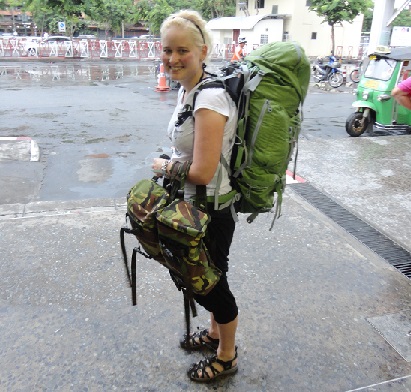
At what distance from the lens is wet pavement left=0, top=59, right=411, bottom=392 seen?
236 cm

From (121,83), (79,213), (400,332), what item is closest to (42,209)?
(79,213)

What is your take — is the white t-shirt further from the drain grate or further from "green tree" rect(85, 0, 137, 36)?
"green tree" rect(85, 0, 137, 36)

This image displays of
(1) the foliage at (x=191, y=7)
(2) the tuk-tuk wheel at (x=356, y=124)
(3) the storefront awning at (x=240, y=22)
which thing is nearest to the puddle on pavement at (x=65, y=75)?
(2) the tuk-tuk wheel at (x=356, y=124)

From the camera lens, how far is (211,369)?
2301mm

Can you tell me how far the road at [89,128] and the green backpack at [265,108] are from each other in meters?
3.57

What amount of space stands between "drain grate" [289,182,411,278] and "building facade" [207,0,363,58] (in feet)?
111

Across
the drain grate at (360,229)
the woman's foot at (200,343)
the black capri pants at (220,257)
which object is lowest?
the drain grate at (360,229)

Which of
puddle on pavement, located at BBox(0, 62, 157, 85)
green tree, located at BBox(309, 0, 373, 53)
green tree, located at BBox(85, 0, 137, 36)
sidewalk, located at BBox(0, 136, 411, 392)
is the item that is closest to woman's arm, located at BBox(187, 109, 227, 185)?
sidewalk, located at BBox(0, 136, 411, 392)

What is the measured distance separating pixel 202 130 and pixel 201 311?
1571 millimetres

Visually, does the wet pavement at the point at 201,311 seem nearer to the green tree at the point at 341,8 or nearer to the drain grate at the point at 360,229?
the drain grate at the point at 360,229

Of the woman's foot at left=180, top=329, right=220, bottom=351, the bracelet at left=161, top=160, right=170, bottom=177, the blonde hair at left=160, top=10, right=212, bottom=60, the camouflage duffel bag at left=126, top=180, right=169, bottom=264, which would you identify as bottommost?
the woman's foot at left=180, top=329, right=220, bottom=351

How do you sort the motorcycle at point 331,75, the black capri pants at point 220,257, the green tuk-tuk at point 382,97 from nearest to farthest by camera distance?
1. the black capri pants at point 220,257
2. the green tuk-tuk at point 382,97
3. the motorcycle at point 331,75

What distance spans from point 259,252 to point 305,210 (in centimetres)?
114

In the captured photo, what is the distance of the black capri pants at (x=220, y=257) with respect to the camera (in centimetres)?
204
